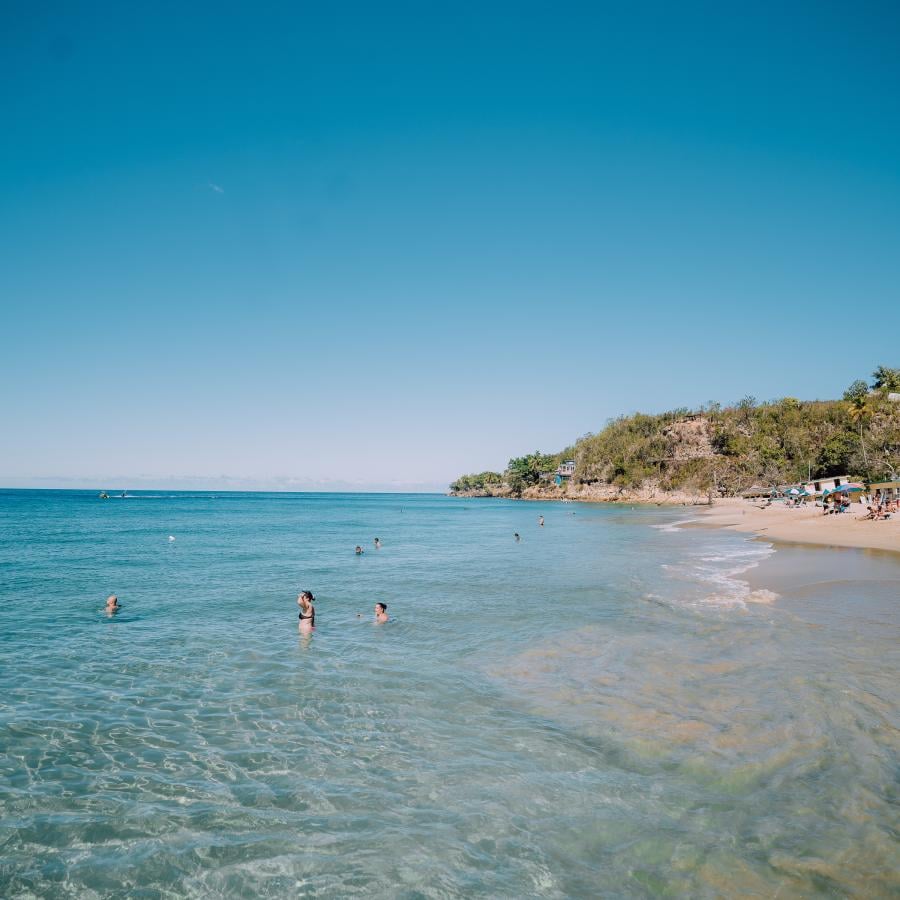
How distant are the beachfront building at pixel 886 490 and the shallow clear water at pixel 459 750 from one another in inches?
1773

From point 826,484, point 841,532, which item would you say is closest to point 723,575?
point 841,532

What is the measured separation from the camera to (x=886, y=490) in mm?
69562

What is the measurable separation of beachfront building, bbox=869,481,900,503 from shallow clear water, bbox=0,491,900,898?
45.0 m

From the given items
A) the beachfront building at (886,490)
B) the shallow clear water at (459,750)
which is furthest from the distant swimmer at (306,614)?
the beachfront building at (886,490)

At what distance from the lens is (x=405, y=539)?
53562mm

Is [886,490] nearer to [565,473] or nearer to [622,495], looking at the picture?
[622,495]

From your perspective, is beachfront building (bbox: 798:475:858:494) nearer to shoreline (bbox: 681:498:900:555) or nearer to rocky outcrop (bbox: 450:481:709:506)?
rocky outcrop (bbox: 450:481:709:506)

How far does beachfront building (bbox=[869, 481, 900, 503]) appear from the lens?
5553 cm

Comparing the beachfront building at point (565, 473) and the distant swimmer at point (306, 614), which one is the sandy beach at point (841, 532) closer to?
the distant swimmer at point (306, 614)

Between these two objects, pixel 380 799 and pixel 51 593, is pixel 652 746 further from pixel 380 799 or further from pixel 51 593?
pixel 51 593

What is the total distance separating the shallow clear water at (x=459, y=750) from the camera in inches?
238

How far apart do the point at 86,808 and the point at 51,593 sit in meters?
20.1

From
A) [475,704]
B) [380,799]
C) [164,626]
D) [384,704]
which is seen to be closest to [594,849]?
[380,799]

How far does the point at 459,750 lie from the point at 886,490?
81492mm
